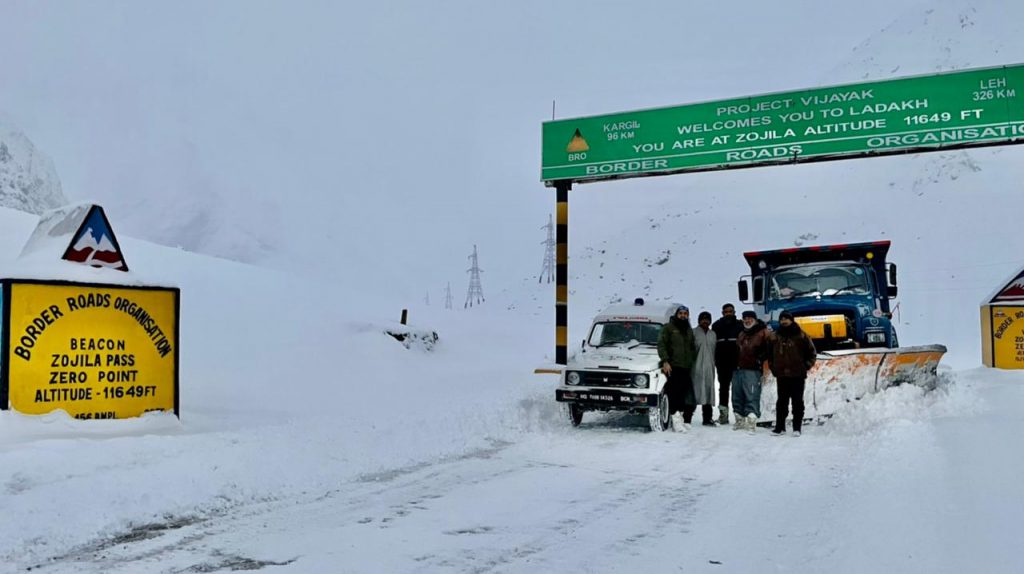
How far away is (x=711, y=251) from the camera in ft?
209

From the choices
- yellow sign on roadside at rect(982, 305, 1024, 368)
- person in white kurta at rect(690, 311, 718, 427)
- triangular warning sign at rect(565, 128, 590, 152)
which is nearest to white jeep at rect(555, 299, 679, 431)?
person in white kurta at rect(690, 311, 718, 427)

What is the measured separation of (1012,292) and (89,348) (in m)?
18.2

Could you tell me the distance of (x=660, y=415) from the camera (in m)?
10.7

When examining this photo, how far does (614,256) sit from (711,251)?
10773 millimetres

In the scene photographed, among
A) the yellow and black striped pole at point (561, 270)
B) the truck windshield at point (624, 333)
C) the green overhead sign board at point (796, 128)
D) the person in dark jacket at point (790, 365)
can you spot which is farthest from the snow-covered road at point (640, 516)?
the yellow and black striped pole at point (561, 270)

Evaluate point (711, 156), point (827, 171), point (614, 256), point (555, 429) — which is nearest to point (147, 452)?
point (555, 429)

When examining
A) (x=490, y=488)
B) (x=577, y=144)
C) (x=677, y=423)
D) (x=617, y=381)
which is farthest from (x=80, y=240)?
(x=577, y=144)

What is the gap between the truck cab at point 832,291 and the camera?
12.4 m

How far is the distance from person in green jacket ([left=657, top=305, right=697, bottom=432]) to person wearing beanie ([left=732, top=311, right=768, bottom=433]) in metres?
0.67

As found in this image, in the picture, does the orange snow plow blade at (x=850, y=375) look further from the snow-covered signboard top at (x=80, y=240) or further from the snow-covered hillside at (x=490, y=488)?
the snow-covered signboard top at (x=80, y=240)

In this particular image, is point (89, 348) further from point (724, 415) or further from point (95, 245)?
point (724, 415)

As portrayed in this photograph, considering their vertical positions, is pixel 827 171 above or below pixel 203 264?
above

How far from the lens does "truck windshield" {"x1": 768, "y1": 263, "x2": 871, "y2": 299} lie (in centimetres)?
1302

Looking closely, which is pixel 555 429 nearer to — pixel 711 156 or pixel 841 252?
pixel 841 252
